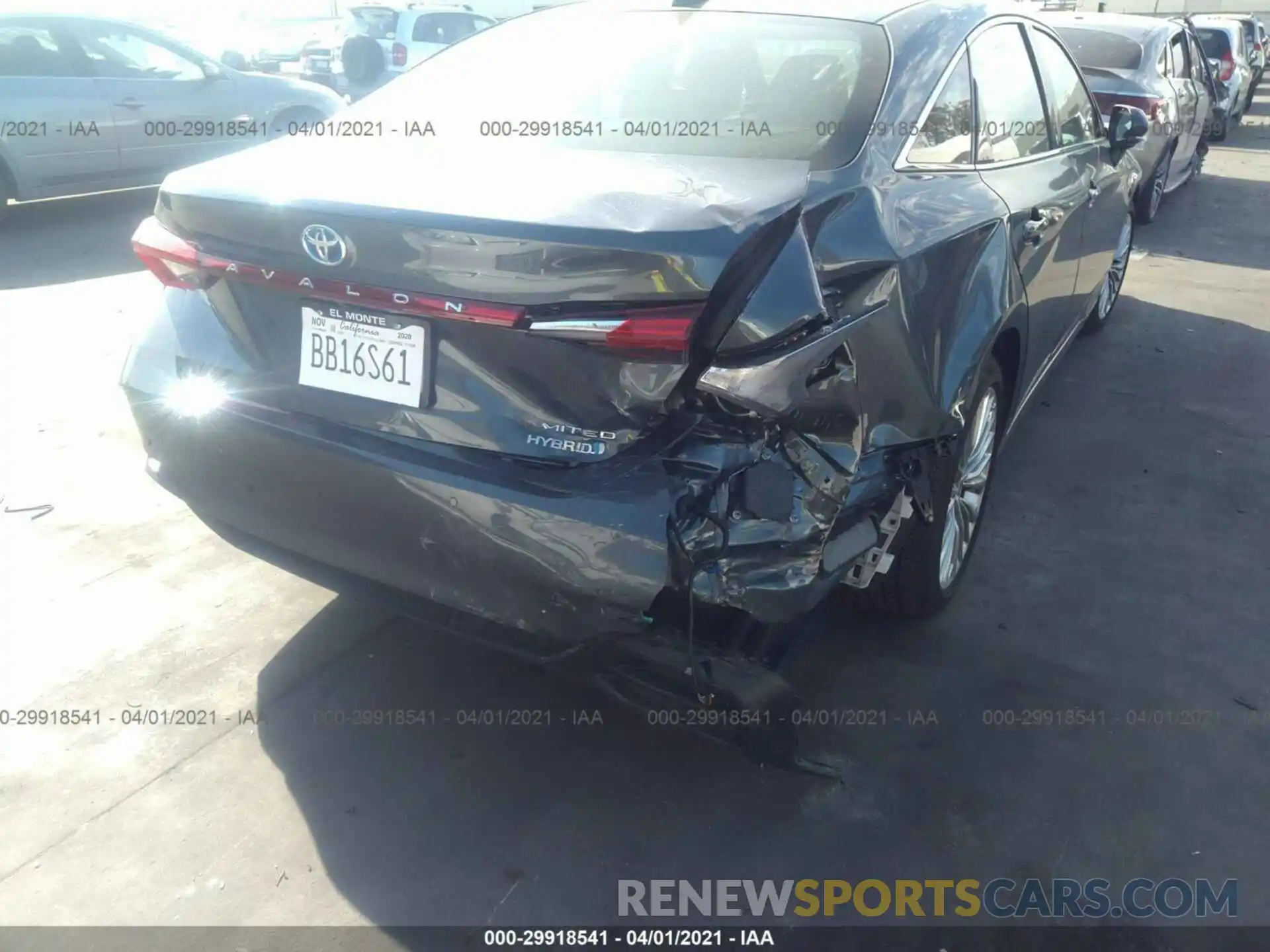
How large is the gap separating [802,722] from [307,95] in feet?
29.6

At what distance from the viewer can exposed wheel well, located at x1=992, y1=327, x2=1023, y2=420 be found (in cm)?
314

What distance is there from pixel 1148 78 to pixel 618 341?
26.5 feet

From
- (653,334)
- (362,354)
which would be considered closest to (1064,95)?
(653,334)

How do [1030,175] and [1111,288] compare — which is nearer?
[1030,175]

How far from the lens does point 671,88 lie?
285 cm

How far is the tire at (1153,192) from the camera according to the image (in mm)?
8883

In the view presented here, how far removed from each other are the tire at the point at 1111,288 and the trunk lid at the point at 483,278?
14.2ft

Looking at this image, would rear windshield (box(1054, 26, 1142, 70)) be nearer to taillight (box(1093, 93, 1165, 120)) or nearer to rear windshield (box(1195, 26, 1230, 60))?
taillight (box(1093, 93, 1165, 120))

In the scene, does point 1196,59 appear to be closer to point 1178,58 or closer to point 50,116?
point 1178,58

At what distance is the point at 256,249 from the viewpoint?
91.1 inches

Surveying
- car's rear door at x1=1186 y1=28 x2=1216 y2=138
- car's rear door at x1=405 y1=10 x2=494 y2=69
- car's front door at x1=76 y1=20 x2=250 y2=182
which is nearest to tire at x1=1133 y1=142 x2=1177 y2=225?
car's rear door at x1=1186 y1=28 x2=1216 y2=138

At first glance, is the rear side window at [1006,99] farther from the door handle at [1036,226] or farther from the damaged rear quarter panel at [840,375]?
the damaged rear quarter panel at [840,375]

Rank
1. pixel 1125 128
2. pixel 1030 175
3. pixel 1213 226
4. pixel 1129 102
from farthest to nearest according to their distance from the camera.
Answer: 1. pixel 1213 226
2. pixel 1129 102
3. pixel 1125 128
4. pixel 1030 175

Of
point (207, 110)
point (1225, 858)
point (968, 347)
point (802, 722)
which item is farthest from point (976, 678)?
point (207, 110)
